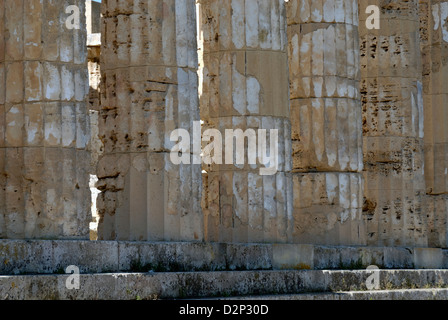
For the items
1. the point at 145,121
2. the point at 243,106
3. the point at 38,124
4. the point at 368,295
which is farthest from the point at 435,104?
the point at 38,124

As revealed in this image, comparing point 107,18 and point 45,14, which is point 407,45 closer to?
point 107,18

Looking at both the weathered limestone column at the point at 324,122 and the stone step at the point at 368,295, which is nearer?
the stone step at the point at 368,295

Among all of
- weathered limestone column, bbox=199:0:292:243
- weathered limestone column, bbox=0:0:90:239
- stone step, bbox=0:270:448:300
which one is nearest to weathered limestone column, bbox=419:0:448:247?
stone step, bbox=0:270:448:300

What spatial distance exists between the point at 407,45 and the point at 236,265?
8.20m

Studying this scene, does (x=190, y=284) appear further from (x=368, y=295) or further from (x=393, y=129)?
(x=393, y=129)

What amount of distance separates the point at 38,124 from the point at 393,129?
983cm

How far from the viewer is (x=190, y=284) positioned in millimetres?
17141

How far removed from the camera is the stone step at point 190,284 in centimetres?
1519

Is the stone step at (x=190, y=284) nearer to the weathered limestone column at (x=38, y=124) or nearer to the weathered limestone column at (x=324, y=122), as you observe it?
the weathered limestone column at (x=38, y=124)

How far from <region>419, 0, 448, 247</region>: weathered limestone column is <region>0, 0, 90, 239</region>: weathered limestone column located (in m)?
12.1

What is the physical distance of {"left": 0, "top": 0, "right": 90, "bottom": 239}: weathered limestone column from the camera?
16969mm

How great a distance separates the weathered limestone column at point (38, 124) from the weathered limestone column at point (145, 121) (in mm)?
1361

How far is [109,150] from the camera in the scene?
61.7 feet

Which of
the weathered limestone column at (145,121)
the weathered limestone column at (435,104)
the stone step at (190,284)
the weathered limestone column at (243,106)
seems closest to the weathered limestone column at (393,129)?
the weathered limestone column at (435,104)
